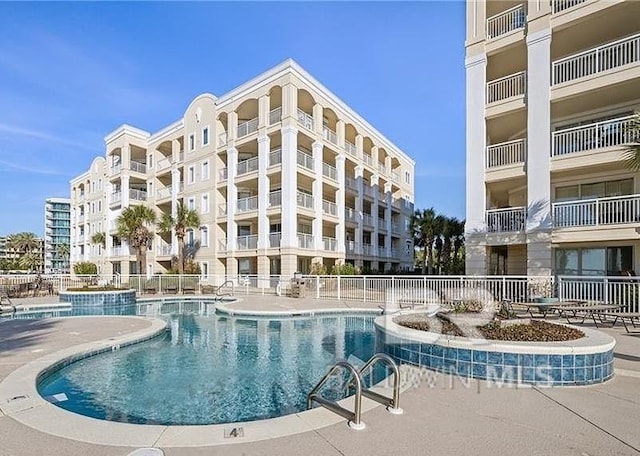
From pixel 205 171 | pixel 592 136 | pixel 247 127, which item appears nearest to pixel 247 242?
pixel 205 171

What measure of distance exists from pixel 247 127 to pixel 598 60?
21.4 meters

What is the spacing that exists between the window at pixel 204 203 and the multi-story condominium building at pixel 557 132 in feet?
68.7

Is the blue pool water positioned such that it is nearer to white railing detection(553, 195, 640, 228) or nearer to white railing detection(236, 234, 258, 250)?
white railing detection(553, 195, 640, 228)

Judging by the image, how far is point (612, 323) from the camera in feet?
34.3

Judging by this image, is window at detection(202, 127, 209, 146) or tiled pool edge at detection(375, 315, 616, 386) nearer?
tiled pool edge at detection(375, 315, 616, 386)

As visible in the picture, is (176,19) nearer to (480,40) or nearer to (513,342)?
(480,40)

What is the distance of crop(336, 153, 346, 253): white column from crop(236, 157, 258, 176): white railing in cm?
675

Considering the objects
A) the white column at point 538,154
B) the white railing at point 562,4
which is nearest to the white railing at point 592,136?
the white column at point 538,154

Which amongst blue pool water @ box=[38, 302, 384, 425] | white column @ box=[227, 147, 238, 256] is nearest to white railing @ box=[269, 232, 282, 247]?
white column @ box=[227, 147, 238, 256]

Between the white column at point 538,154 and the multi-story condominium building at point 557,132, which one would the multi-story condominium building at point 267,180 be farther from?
the white column at point 538,154

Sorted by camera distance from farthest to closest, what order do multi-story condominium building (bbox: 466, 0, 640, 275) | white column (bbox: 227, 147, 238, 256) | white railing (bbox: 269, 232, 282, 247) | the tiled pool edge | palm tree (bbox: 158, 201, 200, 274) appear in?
white column (bbox: 227, 147, 238, 256)
palm tree (bbox: 158, 201, 200, 274)
white railing (bbox: 269, 232, 282, 247)
multi-story condominium building (bbox: 466, 0, 640, 275)
the tiled pool edge

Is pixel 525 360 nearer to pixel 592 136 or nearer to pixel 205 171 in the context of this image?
pixel 592 136

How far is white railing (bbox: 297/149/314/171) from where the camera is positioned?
2604 cm

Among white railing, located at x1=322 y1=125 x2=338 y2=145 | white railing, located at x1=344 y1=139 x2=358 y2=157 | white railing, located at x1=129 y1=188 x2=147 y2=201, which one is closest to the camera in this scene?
white railing, located at x1=322 y1=125 x2=338 y2=145
